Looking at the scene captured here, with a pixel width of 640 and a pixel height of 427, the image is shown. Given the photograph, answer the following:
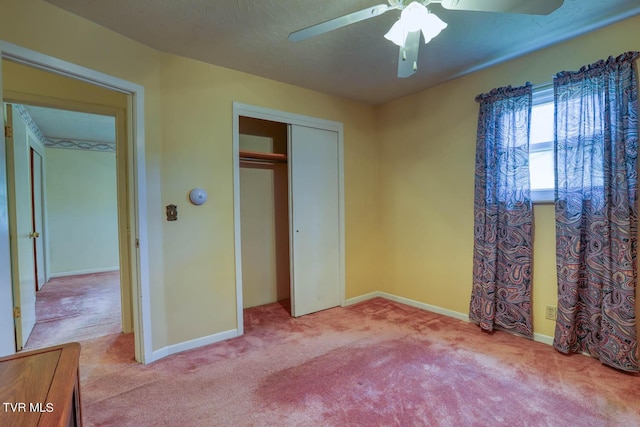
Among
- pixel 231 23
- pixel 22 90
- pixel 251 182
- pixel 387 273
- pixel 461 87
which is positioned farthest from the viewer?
pixel 387 273

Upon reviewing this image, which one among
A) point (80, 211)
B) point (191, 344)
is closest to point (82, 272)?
point (80, 211)

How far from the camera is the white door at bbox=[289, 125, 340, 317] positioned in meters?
3.10

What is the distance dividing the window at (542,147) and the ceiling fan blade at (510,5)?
120 centimetres

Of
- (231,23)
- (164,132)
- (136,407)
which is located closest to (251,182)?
(164,132)

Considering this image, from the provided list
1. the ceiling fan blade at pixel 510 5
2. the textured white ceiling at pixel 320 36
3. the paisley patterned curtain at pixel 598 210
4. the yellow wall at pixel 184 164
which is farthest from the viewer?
the yellow wall at pixel 184 164

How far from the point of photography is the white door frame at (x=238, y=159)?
2648mm

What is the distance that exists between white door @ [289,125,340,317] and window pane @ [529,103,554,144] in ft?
5.91

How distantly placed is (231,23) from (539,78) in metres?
2.33

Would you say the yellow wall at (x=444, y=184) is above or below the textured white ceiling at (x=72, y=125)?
below

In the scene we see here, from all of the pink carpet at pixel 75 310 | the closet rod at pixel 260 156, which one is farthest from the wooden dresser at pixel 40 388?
the closet rod at pixel 260 156

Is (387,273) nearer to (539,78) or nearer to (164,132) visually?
(539,78)

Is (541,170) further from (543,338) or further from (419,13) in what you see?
(419,13)

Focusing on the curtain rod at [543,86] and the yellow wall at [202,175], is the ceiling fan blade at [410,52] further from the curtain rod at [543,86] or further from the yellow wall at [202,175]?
the yellow wall at [202,175]

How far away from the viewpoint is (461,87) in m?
2.86
